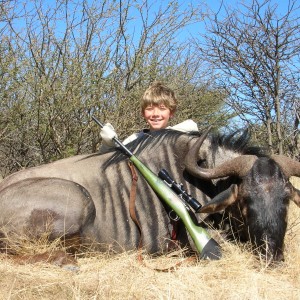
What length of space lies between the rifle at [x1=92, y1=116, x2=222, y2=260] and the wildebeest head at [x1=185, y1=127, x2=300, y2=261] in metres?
0.16

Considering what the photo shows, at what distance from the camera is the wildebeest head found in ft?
9.80

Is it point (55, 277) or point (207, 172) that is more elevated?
point (207, 172)

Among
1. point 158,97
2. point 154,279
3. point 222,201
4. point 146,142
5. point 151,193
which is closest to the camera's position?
point 154,279

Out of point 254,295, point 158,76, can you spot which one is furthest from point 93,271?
point 158,76

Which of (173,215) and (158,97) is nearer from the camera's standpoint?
(173,215)

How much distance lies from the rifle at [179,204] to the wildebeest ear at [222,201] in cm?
12

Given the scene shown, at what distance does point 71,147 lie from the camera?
6.53m

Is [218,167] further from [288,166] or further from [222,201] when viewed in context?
[288,166]

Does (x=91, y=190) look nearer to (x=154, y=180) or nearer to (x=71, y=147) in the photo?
(x=154, y=180)

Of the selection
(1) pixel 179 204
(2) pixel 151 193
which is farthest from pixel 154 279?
(2) pixel 151 193

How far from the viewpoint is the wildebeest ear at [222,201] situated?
3224mm

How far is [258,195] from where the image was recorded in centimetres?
309

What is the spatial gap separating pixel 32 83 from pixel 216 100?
4.74 metres

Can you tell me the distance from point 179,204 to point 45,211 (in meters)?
0.97
